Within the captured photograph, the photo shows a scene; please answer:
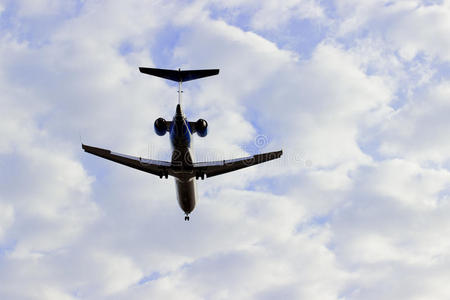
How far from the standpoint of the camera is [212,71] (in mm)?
36469

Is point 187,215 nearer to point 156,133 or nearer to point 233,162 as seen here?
point 233,162

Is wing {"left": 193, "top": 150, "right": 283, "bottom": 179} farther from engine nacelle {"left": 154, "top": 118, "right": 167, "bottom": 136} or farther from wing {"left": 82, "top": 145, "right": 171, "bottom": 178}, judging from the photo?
engine nacelle {"left": 154, "top": 118, "right": 167, "bottom": 136}

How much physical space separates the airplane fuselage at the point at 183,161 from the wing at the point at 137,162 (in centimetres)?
96

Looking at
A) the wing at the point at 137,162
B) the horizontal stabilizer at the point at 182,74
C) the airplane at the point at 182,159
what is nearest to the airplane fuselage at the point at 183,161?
the airplane at the point at 182,159

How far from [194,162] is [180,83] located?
5.66 m

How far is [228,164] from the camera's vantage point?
3797 cm

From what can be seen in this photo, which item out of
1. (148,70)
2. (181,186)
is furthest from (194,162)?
(148,70)

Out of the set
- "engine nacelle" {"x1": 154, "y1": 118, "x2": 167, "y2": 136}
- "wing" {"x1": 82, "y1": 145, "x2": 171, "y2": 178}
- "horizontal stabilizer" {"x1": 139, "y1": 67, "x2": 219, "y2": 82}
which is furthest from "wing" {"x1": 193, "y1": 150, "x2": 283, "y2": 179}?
"horizontal stabilizer" {"x1": 139, "y1": 67, "x2": 219, "y2": 82}

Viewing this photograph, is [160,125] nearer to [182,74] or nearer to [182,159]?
[182,159]

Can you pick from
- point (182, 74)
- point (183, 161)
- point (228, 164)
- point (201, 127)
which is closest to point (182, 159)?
point (183, 161)

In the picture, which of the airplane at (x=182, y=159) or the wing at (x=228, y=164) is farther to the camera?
the wing at (x=228, y=164)

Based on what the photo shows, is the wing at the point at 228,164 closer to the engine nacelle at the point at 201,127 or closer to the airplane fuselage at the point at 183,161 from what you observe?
the airplane fuselage at the point at 183,161

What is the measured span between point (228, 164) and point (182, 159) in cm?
451

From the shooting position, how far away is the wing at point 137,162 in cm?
3622
